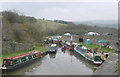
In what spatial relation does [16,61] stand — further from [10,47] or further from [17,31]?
[17,31]

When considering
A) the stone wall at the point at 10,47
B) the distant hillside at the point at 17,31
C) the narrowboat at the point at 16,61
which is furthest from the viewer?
the distant hillside at the point at 17,31

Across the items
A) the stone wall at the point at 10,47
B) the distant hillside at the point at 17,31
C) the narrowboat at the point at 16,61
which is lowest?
the narrowboat at the point at 16,61

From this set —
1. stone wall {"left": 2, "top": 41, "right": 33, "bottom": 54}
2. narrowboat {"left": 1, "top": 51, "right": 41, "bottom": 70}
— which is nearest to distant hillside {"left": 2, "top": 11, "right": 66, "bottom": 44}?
stone wall {"left": 2, "top": 41, "right": 33, "bottom": 54}

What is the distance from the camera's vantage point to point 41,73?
20.0m

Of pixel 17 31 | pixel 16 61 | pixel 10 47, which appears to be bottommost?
pixel 16 61

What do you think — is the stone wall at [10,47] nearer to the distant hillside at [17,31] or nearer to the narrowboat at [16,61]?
the distant hillside at [17,31]

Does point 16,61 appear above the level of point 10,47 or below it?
below

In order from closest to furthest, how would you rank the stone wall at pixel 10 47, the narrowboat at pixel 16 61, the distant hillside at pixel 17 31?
the narrowboat at pixel 16 61 → the stone wall at pixel 10 47 → the distant hillside at pixel 17 31

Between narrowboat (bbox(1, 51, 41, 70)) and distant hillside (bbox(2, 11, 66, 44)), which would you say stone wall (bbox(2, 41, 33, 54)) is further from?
narrowboat (bbox(1, 51, 41, 70))

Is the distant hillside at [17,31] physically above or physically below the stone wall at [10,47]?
above

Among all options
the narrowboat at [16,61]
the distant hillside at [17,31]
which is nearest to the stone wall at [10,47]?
the distant hillside at [17,31]

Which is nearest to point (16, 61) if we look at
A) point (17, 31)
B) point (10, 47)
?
point (10, 47)

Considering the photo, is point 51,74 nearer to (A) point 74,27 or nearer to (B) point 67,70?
(B) point 67,70

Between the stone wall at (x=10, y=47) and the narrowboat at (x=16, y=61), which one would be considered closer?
the narrowboat at (x=16, y=61)
